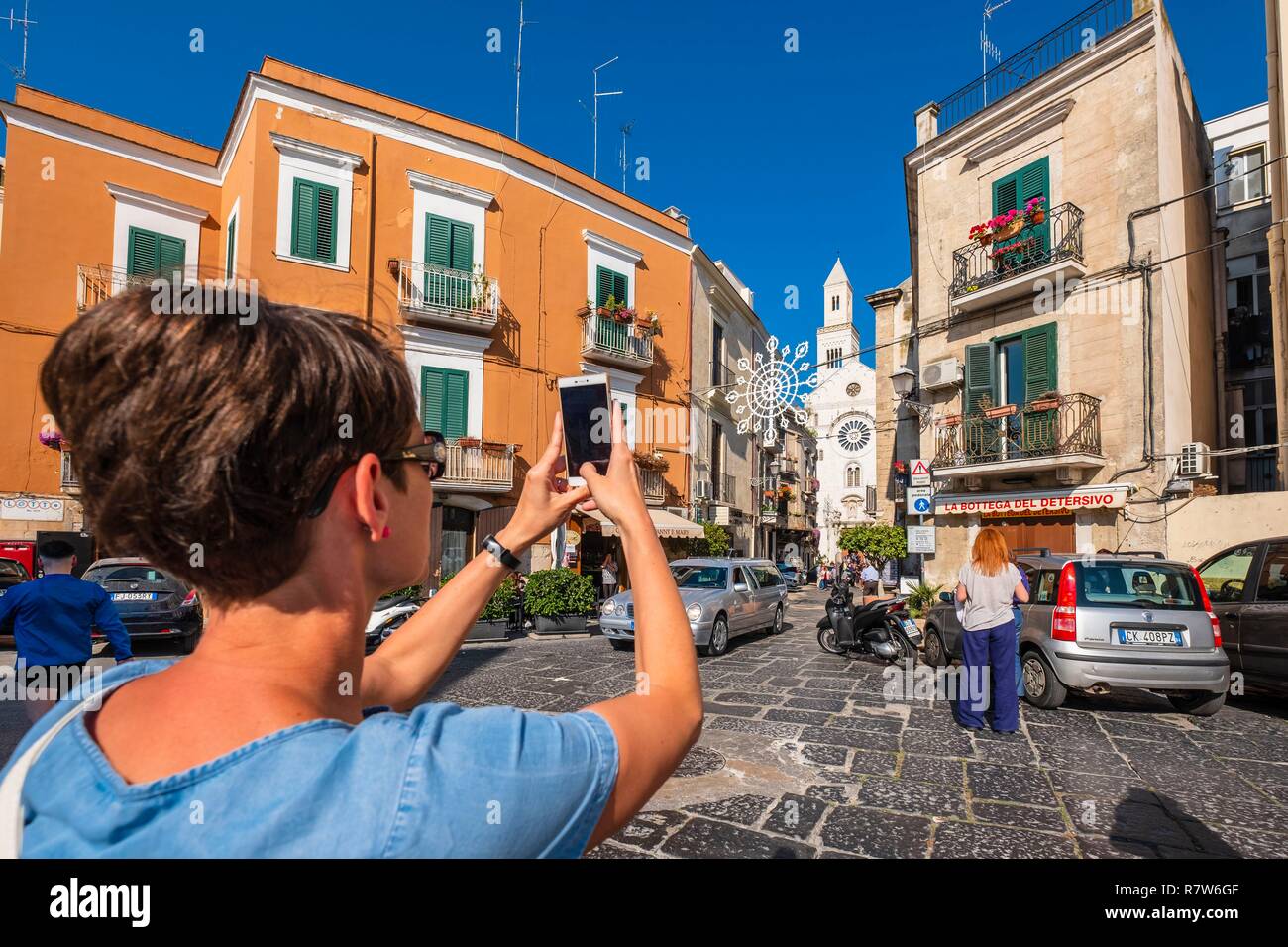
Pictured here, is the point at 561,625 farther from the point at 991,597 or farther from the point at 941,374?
the point at 941,374

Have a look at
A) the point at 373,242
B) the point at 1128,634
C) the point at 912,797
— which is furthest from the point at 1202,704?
the point at 373,242

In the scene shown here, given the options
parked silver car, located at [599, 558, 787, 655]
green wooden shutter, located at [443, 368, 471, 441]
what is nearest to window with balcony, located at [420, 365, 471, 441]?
green wooden shutter, located at [443, 368, 471, 441]

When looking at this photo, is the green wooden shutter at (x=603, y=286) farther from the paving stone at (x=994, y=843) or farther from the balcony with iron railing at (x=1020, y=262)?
the paving stone at (x=994, y=843)

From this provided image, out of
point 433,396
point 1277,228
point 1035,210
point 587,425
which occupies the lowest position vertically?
point 587,425

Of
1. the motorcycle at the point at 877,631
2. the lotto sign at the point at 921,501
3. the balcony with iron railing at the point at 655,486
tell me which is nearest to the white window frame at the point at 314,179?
the balcony with iron railing at the point at 655,486

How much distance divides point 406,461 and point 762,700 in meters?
6.75

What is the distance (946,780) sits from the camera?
4.61 meters

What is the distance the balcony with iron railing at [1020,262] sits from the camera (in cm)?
1390

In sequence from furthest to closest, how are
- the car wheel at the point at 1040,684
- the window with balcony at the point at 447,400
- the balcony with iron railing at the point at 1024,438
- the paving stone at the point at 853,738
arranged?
1. the window with balcony at the point at 447,400
2. the balcony with iron railing at the point at 1024,438
3. the car wheel at the point at 1040,684
4. the paving stone at the point at 853,738

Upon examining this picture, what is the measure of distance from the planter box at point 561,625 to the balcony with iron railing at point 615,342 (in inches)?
315

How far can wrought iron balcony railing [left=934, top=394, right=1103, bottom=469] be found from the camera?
13250mm

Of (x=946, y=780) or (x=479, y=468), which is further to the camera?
(x=479, y=468)

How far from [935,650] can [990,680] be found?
3202mm
